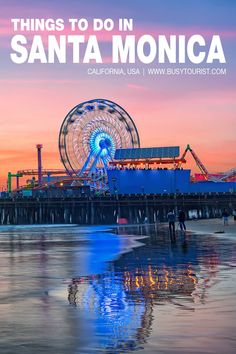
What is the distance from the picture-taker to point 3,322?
13086mm

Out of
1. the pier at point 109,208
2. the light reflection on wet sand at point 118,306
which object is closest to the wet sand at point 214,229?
the light reflection on wet sand at point 118,306

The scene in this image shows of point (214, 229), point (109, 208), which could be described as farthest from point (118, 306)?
point (109, 208)

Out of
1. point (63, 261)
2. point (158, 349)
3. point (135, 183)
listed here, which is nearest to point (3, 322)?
point (158, 349)

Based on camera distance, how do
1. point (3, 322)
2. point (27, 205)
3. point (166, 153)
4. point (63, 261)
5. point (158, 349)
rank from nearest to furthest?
point (158, 349) → point (3, 322) → point (63, 261) → point (27, 205) → point (166, 153)

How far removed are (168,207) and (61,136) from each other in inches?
1054

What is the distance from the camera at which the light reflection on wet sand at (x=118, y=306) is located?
1100cm

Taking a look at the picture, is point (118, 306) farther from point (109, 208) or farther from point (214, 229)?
point (109, 208)

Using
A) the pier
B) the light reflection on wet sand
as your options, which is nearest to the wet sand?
the light reflection on wet sand

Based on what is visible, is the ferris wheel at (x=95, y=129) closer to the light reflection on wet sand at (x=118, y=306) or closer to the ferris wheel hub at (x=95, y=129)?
the ferris wheel hub at (x=95, y=129)

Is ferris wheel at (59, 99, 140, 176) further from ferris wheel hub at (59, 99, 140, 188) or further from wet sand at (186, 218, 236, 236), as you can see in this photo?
wet sand at (186, 218, 236, 236)

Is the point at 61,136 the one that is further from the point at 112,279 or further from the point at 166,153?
the point at 112,279

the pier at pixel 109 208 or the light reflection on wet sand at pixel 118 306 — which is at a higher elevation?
the pier at pixel 109 208

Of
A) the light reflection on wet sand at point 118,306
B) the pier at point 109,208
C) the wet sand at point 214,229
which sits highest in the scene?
the pier at point 109,208

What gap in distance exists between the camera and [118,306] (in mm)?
14930
